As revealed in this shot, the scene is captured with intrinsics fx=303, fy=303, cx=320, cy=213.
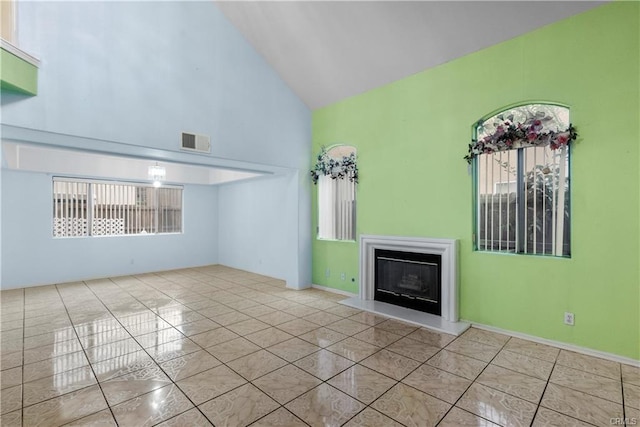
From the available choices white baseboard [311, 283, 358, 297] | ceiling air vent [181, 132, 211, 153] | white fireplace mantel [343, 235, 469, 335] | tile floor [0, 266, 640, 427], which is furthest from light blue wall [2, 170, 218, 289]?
white fireplace mantel [343, 235, 469, 335]

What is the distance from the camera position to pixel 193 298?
5.15 m

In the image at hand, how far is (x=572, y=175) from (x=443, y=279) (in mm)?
1807

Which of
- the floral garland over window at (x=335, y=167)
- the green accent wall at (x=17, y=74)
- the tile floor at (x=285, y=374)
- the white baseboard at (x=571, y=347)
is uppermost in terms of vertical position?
the green accent wall at (x=17, y=74)

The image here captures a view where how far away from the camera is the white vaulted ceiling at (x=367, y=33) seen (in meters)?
3.36

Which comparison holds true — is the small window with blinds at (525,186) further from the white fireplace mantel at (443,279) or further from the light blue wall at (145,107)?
the light blue wall at (145,107)

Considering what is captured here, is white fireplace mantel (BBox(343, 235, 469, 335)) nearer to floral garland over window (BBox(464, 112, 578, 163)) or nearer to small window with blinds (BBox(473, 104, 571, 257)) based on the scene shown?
small window with blinds (BBox(473, 104, 571, 257))

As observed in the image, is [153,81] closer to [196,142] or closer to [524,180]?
[196,142]

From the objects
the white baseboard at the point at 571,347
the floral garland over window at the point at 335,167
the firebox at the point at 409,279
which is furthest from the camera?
the floral garland over window at the point at 335,167

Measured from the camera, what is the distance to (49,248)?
6.08m

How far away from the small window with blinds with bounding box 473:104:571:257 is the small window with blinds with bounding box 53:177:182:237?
23.5 feet

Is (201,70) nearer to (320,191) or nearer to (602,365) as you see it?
(320,191)

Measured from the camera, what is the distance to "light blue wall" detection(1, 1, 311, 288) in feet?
11.1

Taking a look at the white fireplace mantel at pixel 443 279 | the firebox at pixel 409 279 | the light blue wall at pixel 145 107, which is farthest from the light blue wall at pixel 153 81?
the firebox at pixel 409 279

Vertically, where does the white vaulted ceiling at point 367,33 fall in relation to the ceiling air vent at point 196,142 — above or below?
above
